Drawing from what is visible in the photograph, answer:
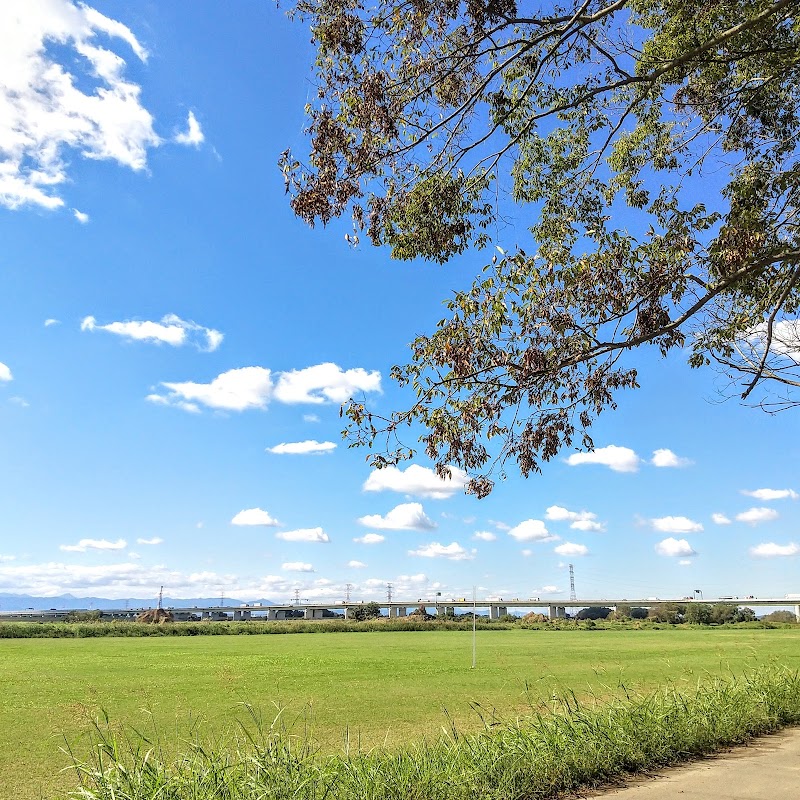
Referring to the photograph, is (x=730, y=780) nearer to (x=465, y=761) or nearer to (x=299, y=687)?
(x=465, y=761)

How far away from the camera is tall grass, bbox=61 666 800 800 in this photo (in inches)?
171

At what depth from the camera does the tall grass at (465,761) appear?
14.2ft

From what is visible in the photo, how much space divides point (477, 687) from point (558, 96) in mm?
14647

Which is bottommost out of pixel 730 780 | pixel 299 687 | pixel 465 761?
pixel 299 687

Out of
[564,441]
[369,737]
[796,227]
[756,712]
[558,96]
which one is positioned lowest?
[369,737]

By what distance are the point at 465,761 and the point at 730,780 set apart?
209cm

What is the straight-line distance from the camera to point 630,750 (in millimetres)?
5953

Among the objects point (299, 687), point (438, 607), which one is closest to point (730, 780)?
point (299, 687)

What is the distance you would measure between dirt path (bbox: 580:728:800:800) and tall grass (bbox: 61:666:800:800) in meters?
0.26

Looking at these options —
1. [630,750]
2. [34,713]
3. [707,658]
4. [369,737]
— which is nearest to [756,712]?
[630,750]

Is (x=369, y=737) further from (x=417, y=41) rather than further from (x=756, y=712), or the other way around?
(x=417, y=41)

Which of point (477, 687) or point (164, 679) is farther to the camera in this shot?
point (164, 679)

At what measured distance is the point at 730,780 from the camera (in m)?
5.41

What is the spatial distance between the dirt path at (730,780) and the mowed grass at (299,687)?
6.01ft
